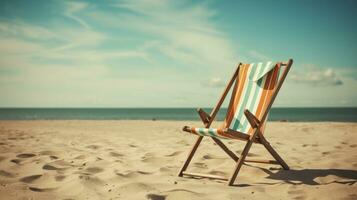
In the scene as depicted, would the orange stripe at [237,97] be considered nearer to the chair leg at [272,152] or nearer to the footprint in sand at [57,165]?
the chair leg at [272,152]

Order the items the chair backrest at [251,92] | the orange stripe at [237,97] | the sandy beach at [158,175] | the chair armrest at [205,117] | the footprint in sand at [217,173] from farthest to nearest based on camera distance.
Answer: the orange stripe at [237,97] < the chair armrest at [205,117] < the chair backrest at [251,92] < the footprint in sand at [217,173] < the sandy beach at [158,175]

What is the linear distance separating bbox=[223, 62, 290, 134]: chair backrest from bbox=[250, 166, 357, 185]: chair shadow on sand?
19.4 inches

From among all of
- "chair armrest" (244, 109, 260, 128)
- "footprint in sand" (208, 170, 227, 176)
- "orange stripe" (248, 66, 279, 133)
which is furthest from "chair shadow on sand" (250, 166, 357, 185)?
"orange stripe" (248, 66, 279, 133)

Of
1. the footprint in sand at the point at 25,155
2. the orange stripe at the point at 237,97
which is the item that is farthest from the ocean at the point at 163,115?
the footprint in sand at the point at 25,155

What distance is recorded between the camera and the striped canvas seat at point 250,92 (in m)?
3.20

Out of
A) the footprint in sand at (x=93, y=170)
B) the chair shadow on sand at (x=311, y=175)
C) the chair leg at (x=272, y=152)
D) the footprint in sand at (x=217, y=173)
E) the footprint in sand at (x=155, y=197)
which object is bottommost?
the footprint in sand at (x=155, y=197)

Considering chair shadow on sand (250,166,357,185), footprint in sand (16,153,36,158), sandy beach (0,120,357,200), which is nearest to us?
sandy beach (0,120,357,200)

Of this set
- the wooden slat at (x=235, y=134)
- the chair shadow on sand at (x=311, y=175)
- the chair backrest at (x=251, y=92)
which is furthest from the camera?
the chair backrest at (x=251, y=92)

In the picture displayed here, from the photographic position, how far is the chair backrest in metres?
3.20

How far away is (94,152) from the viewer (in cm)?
408

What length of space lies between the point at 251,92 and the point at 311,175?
3.35ft

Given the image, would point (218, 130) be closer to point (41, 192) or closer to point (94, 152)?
point (41, 192)

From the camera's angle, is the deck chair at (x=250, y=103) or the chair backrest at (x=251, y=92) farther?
the chair backrest at (x=251, y=92)

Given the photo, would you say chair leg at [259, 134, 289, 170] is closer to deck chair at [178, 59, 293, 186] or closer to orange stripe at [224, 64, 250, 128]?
deck chair at [178, 59, 293, 186]
